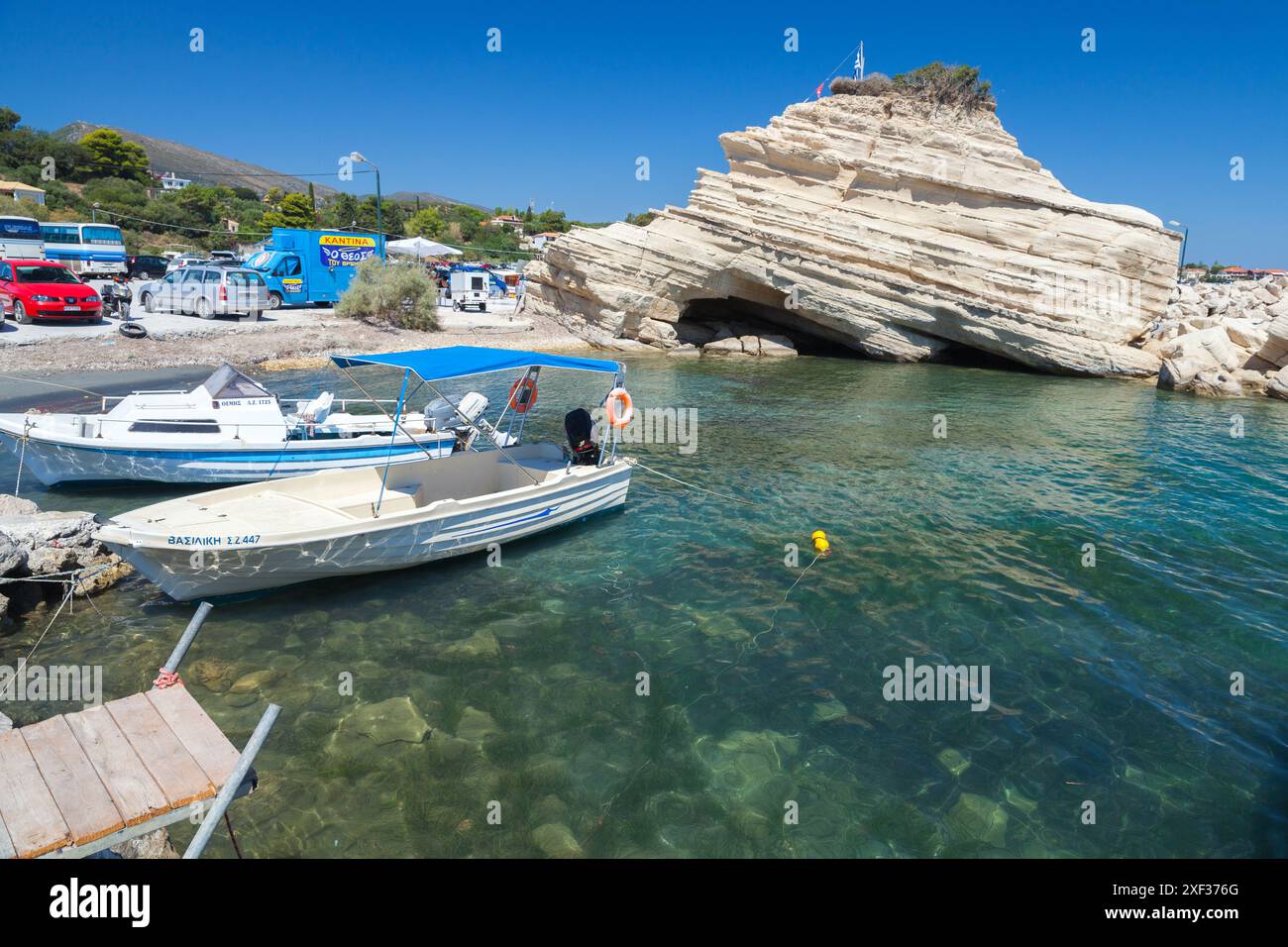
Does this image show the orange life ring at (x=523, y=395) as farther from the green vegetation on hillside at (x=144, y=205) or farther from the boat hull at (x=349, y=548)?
the green vegetation on hillside at (x=144, y=205)

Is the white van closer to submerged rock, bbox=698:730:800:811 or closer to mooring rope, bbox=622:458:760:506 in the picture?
mooring rope, bbox=622:458:760:506

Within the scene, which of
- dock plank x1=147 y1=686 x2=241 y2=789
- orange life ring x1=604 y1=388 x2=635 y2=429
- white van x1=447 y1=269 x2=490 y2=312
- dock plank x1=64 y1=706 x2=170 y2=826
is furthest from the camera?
white van x1=447 y1=269 x2=490 y2=312

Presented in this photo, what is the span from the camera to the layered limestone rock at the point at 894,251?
31.6 metres

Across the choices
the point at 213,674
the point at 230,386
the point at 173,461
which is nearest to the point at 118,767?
the point at 213,674

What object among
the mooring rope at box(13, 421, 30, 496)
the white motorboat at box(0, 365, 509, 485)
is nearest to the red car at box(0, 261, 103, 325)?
the white motorboat at box(0, 365, 509, 485)

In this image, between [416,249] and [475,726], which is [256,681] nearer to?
[475,726]

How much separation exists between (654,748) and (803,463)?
1097 centimetres

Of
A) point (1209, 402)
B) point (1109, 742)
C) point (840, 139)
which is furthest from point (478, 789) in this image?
point (840, 139)

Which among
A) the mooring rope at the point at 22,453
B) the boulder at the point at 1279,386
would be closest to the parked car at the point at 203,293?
the mooring rope at the point at 22,453

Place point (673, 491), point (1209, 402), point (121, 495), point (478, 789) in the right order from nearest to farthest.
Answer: point (478, 789) → point (121, 495) → point (673, 491) → point (1209, 402)

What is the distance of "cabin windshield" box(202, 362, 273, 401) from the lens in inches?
570

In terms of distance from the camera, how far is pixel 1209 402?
26.8m

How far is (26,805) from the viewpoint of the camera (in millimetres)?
4145

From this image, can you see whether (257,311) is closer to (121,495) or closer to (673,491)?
(121,495)
